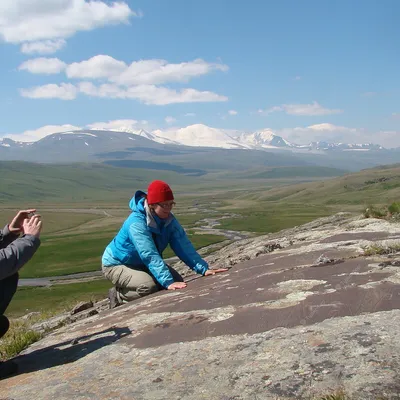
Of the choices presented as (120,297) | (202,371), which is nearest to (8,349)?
(120,297)

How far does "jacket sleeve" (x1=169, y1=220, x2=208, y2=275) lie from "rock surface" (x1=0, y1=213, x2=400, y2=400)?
1.64 m

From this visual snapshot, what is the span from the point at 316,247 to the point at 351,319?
5705 mm

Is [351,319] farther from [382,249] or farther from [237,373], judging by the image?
[382,249]

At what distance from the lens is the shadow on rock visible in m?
6.75

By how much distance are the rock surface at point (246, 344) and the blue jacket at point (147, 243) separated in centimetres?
81

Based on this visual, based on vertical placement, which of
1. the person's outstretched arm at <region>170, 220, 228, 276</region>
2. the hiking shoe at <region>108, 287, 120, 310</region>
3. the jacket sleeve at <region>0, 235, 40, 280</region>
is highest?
the jacket sleeve at <region>0, 235, 40, 280</region>

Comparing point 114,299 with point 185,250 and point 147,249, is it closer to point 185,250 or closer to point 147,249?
point 185,250

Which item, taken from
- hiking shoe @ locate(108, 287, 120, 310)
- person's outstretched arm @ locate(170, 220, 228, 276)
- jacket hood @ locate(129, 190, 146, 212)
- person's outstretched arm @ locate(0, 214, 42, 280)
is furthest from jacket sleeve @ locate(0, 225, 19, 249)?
hiking shoe @ locate(108, 287, 120, 310)

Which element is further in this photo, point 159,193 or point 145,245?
point 145,245

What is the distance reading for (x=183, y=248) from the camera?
1103 centimetres

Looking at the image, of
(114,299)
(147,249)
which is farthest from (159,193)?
(114,299)

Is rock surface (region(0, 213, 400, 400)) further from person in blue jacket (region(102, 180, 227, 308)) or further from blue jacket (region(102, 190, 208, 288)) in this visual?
person in blue jacket (region(102, 180, 227, 308))

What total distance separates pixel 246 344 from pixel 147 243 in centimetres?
455

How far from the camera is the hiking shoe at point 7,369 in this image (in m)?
6.49
